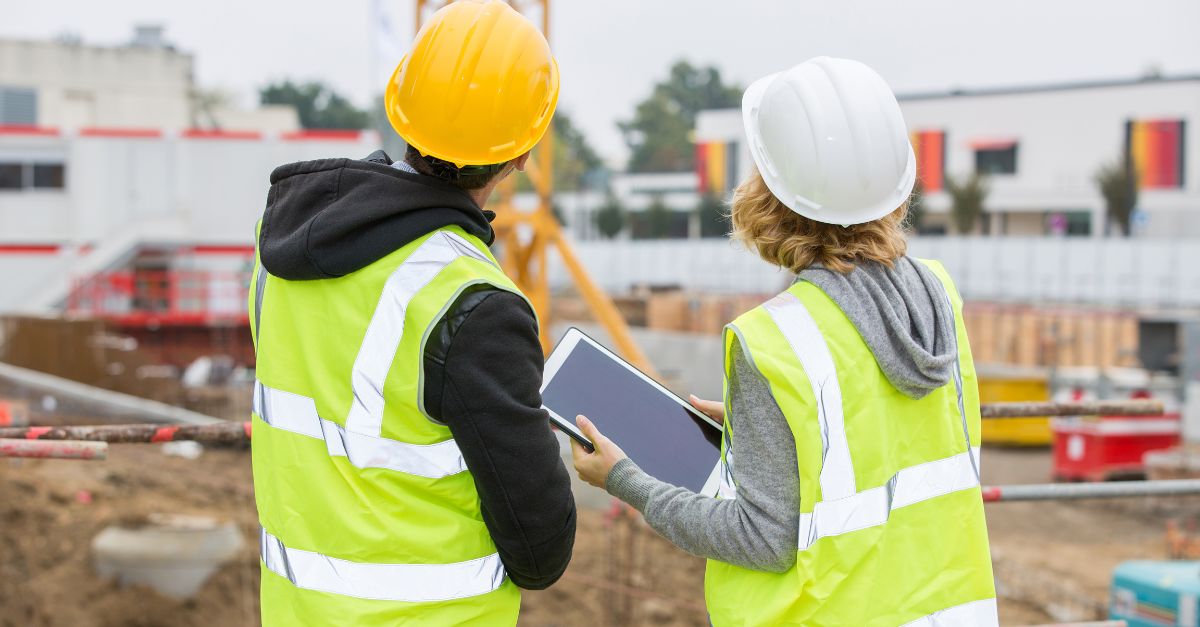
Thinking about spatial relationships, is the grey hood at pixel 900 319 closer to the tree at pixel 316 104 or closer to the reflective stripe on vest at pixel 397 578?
the reflective stripe on vest at pixel 397 578

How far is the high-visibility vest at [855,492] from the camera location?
161 centimetres

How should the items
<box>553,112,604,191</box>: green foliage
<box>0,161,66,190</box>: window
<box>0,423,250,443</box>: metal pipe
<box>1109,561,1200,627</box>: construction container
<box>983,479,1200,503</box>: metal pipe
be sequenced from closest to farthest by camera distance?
1. <box>0,423,250,443</box>: metal pipe
2. <box>983,479,1200,503</box>: metal pipe
3. <box>1109,561,1200,627</box>: construction container
4. <box>0,161,66,190</box>: window
5. <box>553,112,604,191</box>: green foliage

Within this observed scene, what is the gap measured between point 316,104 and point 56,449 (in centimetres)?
7965

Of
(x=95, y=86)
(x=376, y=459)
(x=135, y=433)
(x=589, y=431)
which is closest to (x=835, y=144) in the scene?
(x=589, y=431)

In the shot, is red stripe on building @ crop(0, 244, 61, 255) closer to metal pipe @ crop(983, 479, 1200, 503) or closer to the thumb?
metal pipe @ crop(983, 479, 1200, 503)

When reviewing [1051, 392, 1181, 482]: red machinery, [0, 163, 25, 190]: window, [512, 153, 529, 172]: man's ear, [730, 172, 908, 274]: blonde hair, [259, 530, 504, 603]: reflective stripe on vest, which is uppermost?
[512, 153, 529, 172]: man's ear

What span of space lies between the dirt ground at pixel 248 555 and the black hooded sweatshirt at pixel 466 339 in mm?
7181

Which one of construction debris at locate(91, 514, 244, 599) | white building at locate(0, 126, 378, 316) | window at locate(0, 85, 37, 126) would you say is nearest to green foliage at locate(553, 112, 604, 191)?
window at locate(0, 85, 37, 126)

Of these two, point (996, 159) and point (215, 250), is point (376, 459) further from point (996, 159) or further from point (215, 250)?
point (996, 159)

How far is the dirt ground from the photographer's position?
841 centimetres

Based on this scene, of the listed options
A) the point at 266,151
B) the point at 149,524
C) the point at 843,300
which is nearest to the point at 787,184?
the point at 843,300

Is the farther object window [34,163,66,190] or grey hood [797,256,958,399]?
window [34,163,66,190]

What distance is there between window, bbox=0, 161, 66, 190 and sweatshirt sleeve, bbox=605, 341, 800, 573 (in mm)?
24798

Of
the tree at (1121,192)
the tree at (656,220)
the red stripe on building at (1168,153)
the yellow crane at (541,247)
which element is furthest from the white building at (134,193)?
the red stripe on building at (1168,153)
